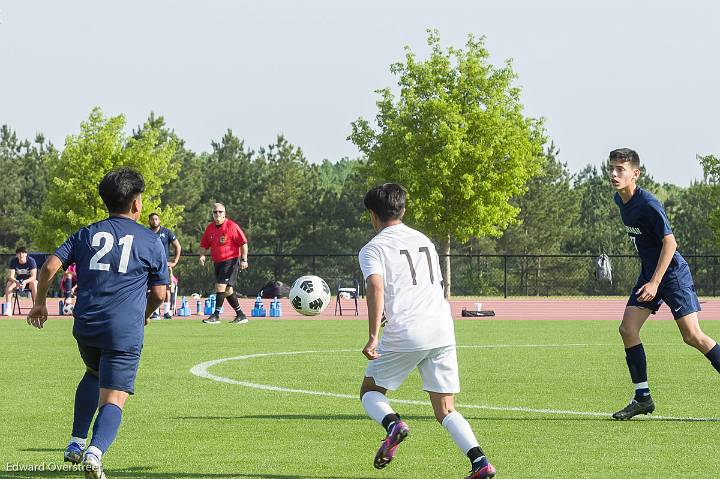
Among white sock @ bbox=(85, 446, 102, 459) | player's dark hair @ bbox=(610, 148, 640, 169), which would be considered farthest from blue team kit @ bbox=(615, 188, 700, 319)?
white sock @ bbox=(85, 446, 102, 459)

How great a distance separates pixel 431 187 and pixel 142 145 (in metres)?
15.9

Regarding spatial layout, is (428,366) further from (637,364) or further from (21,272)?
(21,272)

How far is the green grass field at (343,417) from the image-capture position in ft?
23.9

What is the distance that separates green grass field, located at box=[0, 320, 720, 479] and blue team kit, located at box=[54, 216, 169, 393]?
2.25 feet

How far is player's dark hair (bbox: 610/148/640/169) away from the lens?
9492 millimetres

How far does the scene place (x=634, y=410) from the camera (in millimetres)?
9531

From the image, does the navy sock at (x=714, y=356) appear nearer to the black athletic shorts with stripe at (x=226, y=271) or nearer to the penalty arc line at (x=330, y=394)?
the penalty arc line at (x=330, y=394)

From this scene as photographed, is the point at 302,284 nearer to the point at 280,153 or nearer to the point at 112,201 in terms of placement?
the point at 112,201

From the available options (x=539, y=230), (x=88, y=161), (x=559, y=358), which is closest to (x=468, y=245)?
(x=539, y=230)

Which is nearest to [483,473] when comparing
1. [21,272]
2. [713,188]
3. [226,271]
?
[226,271]

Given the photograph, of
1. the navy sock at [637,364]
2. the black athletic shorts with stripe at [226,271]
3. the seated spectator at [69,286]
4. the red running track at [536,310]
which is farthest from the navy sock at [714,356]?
the seated spectator at [69,286]

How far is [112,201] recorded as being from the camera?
688 centimetres

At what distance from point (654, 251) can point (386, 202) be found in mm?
3459

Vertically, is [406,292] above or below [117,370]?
above
